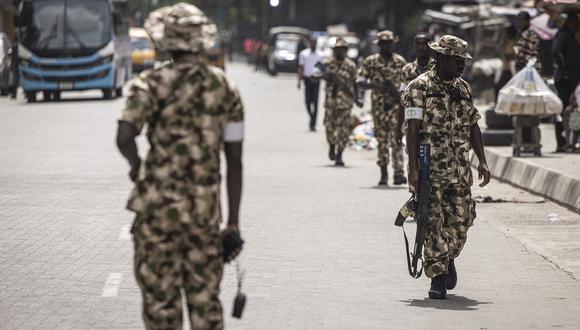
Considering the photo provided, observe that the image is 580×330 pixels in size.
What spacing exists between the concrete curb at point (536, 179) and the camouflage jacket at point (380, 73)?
180cm

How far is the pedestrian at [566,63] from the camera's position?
64.2ft

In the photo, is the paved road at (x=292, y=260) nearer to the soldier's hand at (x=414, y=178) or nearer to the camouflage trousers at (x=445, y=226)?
the camouflage trousers at (x=445, y=226)

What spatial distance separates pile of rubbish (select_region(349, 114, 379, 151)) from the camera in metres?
24.3

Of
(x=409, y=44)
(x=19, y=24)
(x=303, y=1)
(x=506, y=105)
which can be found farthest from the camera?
(x=303, y=1)

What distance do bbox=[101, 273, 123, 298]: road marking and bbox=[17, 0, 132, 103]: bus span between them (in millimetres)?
28845

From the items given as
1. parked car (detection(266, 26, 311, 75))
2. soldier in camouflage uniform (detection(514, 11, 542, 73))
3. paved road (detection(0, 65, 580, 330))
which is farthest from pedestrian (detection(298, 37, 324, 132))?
parked car (detection(266, 26, 311, 75))

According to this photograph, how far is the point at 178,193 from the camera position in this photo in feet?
19.7

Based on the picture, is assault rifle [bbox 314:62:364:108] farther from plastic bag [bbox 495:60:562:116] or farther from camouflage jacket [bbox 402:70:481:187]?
camouflage jacket [bbox 402:70:481:187]

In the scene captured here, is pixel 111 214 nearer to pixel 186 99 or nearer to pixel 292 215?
A: pixel 292 215

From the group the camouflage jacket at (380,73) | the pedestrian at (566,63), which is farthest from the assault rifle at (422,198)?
the pedestrian at (566,63)

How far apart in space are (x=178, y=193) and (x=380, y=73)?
11.4 meters

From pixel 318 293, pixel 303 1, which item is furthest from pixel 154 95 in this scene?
pixel 303 1

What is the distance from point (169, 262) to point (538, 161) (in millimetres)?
11931

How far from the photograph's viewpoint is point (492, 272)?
35.1ft
